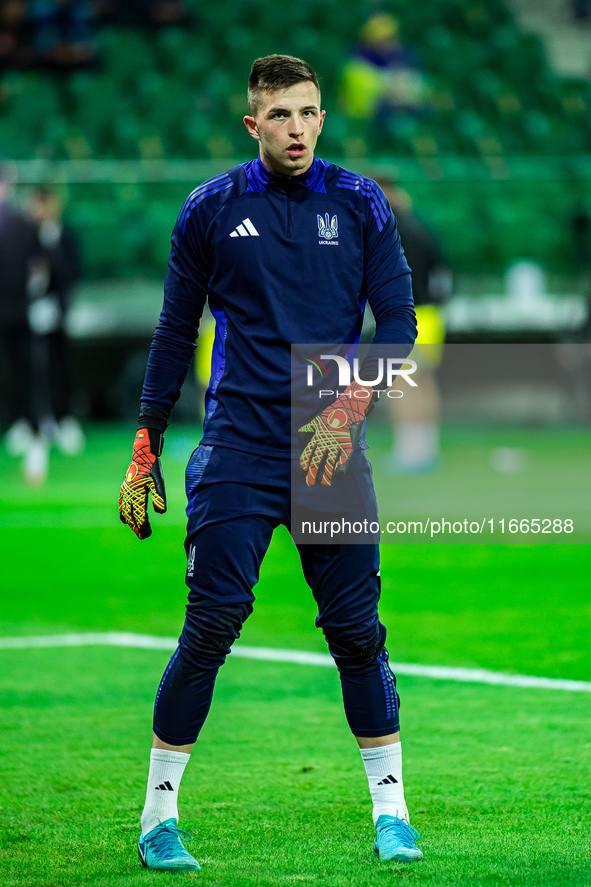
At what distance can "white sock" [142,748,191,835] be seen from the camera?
3.36 meters

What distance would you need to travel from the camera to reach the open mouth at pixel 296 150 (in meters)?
3.33

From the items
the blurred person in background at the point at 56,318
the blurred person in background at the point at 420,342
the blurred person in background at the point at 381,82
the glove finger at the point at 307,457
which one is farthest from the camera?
the blurred person in background at the point at 381,82

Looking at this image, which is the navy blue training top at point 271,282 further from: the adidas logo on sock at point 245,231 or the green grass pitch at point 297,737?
the green grass pitch at point 297,737

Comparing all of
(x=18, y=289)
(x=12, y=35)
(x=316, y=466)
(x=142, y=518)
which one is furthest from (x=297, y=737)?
(x=12, y=35)

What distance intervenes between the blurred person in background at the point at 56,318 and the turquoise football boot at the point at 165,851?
441 inches

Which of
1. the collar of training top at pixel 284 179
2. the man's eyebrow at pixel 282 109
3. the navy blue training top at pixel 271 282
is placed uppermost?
the man's eyebrow at pixel 282 109

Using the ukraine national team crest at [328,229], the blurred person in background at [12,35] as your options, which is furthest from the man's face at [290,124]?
the blurred person in background at [12,35]

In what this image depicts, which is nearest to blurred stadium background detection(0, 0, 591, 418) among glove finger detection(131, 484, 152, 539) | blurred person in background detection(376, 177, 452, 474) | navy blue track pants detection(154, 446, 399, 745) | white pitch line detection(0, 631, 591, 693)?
blurred person in background detection(376, 177, 452, 474)

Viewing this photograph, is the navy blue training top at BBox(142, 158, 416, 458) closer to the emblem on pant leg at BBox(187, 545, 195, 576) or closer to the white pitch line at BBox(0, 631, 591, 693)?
the emblem on pant leg at BBox(187, 545, 195, 576)

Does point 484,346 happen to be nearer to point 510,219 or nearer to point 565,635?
point 510,219

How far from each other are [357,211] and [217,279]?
42 centimetres

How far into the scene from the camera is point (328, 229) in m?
3.38

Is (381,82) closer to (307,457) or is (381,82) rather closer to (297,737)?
(297,737)

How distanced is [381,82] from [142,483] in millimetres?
16989
